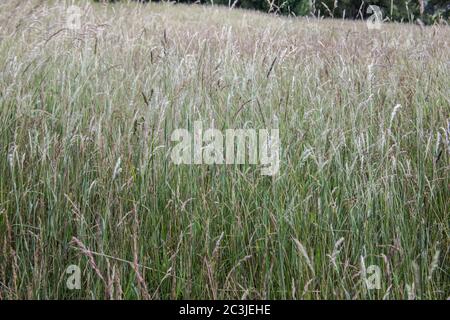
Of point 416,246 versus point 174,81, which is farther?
point 174,81

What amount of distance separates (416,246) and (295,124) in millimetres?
823

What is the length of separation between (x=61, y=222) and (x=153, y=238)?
35 centimetres

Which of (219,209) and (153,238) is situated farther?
(219,209)

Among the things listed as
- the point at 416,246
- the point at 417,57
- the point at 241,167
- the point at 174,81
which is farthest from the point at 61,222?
the point at 417,57

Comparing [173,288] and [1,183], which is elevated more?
[1,183]

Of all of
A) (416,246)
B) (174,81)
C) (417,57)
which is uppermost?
(417,57)

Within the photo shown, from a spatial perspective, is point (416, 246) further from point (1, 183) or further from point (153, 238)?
point (1, 183)

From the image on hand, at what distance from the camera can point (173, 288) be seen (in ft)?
4.93

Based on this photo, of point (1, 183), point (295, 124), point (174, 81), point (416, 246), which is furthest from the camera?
point (174, 81)

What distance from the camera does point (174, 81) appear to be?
2.59m
